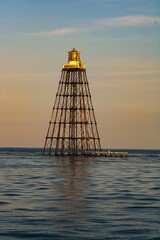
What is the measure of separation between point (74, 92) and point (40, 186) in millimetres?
73819

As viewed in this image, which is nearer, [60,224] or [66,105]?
[60,224]

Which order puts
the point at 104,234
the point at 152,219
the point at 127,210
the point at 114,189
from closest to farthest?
→ 1. the point at 104,234
2. the point at 152,219
3. the point at 127,210
4. the point at 114,189

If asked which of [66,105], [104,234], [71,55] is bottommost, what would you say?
[104,234]

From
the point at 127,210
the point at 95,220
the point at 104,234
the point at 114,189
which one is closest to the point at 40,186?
the point at 114,189

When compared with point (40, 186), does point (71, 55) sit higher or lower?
higher

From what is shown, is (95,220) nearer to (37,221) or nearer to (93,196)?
(37,221)

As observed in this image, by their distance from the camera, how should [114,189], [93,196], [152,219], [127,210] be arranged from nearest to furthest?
[152,219] < [127,210] < [93,196] < [114,189]

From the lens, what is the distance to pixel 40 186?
42781 millimetres

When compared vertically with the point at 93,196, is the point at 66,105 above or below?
above

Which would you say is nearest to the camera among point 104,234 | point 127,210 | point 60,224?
point 104,234

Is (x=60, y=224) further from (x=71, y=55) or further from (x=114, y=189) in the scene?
(x=71, y=55)

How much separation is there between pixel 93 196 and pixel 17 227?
1255 cm

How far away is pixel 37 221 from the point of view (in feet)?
82.4

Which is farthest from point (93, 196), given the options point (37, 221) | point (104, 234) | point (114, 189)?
point (104, 234)
